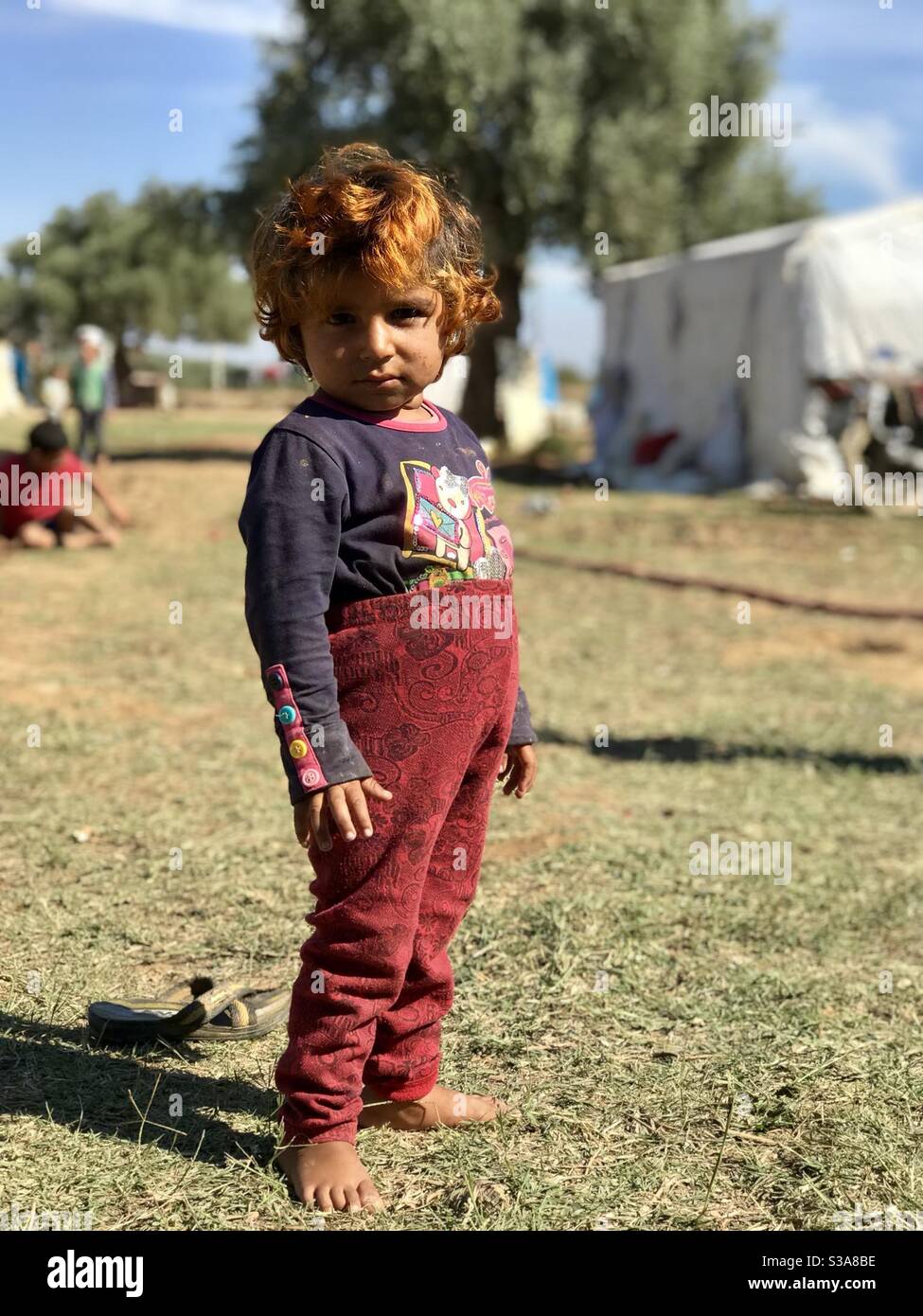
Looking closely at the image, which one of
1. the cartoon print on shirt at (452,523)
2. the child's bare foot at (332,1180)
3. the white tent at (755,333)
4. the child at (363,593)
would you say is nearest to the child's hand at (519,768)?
the child at (363,593)

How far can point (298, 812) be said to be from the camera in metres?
2.07

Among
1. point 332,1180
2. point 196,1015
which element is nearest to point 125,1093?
point 196,1015

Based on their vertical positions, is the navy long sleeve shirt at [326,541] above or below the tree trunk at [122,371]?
below

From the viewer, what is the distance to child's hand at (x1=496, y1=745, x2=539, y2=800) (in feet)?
8.31

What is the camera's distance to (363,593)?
2.15m

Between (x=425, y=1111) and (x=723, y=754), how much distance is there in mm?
3338

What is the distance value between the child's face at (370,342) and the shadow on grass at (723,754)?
11.4 feet

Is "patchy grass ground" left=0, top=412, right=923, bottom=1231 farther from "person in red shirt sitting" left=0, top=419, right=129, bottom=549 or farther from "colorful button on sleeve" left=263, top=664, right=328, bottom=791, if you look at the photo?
"person in red shirt sitting" left=0, top=419, right=129, bottom=549

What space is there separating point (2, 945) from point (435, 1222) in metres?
1.51

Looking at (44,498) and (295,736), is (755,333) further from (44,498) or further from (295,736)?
(295,736)

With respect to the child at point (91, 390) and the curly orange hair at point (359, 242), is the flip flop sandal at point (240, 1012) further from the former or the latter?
the child at point (91, 390)

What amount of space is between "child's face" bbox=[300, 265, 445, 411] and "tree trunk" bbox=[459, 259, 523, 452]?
18.2 meters

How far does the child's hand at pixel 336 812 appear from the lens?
6.72 ft

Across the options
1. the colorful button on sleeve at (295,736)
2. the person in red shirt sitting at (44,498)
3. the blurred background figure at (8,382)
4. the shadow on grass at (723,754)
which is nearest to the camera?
the colorful button on sleeve at (295,736)
